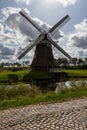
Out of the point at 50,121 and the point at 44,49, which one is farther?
the point at 44,49

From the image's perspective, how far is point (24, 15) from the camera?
170ft

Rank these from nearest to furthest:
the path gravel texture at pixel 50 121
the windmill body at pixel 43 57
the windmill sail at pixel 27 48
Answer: the path gravel texture at pixel 50 121, the windmill sail at pixel 27 48, the windmill body at pixel 43 57

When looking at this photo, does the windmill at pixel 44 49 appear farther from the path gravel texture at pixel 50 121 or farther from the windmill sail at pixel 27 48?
the path gravel texture at pixel 50 121

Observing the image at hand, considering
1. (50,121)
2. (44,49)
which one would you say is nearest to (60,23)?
(44,49)

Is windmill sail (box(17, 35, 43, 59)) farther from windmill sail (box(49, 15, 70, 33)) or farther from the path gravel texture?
the path gravel texture

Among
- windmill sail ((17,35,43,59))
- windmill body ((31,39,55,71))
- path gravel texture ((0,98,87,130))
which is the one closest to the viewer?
path gravel texture ((0,98,87,130))

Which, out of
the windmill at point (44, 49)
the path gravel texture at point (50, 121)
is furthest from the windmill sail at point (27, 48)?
the path gravel texture at point (50, 121)

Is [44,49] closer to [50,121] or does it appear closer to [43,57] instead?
[43,57]

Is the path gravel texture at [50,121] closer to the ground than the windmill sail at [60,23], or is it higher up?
closer to the ground

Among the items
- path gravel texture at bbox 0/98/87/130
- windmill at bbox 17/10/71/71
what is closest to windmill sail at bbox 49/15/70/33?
windmill at bbox 17/10/71/71

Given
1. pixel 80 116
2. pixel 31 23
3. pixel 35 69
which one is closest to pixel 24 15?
pixel 31 23

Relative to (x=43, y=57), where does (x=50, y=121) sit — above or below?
below

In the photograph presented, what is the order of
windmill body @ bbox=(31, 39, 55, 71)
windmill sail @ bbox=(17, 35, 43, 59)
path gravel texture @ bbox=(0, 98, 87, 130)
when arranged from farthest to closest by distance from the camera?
1. windmill body @ bbox=(31, 39, 55, 71)
2. windmill sail @ bbox=(17, 35, 43, 59)
3. path gravel texture @ bbox=(0, 98, 87, 130)

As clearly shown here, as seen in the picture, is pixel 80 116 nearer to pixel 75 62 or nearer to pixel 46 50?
pixel 46 50
